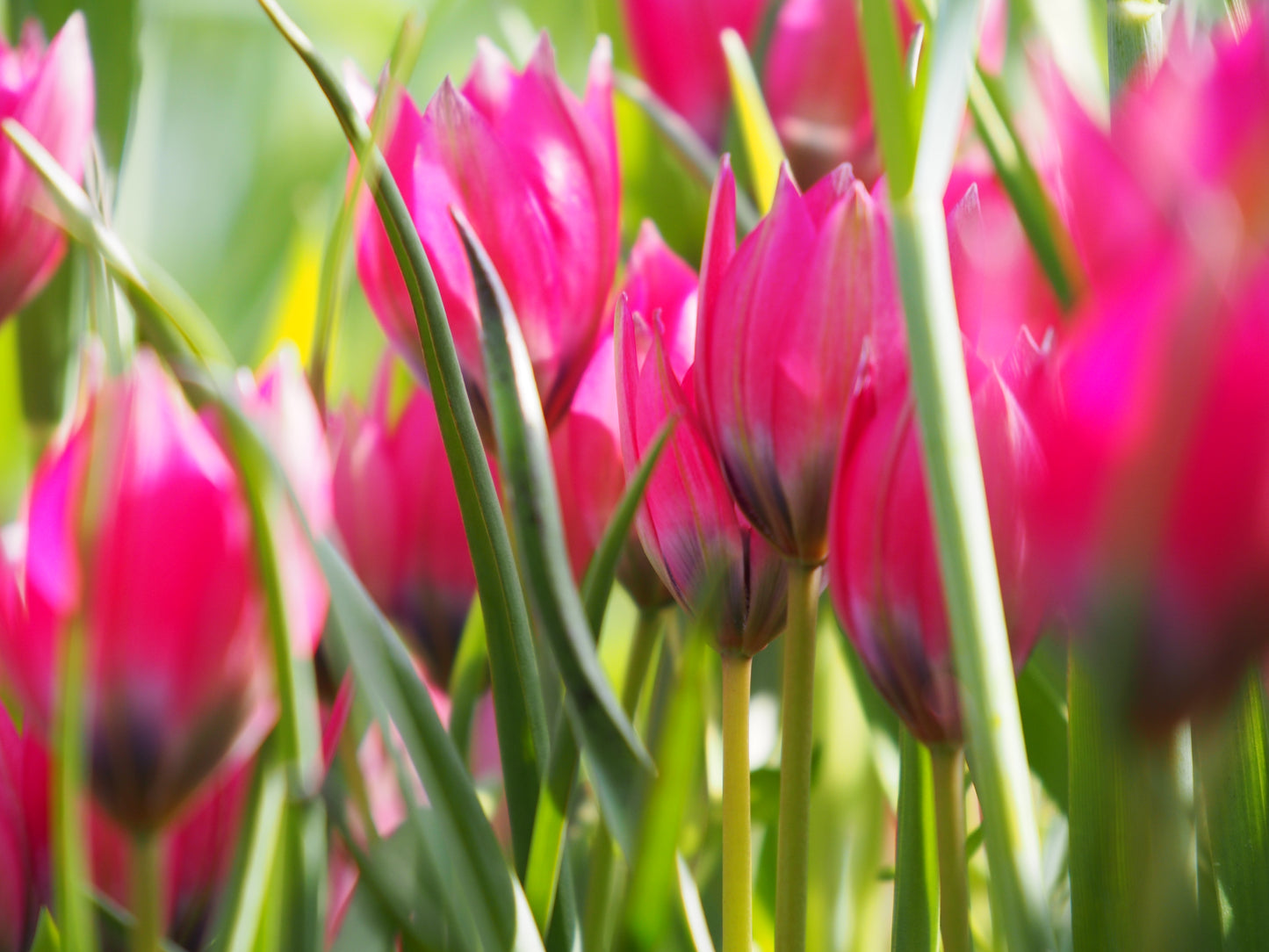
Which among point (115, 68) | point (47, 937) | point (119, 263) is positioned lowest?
point (47, 937)

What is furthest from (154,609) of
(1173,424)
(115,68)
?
(115,68)

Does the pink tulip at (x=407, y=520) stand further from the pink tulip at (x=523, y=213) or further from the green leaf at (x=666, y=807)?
the green leaf at (x=666, y=807)

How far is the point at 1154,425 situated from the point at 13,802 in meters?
0.19

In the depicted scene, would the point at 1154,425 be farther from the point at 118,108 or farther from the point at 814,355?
the point at 118,108

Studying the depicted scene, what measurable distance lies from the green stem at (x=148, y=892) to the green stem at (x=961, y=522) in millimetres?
123

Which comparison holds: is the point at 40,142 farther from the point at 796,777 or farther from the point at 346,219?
the point at 796,777

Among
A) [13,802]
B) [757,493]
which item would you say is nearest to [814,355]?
[757,493]

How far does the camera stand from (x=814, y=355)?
7.3 inches

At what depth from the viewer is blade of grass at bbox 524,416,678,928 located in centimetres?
18

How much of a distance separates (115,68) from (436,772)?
296 millimetres

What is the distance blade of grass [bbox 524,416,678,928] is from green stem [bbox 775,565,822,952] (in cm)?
3

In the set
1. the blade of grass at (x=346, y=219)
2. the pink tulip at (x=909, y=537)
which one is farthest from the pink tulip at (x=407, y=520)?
the pink tulip at (x=909, y=537)

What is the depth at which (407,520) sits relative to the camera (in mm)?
296

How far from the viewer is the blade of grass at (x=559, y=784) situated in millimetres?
176
